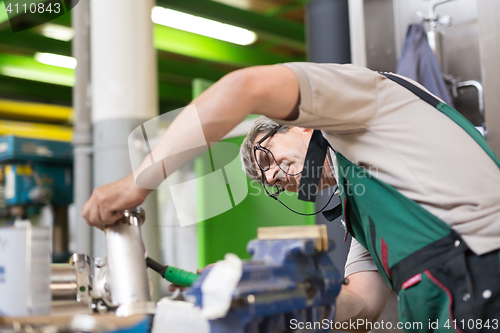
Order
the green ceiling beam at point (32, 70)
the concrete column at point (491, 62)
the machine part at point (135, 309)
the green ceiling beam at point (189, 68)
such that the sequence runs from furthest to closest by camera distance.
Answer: the green ceiling beam at point (189, 68)
the green ceiling beam at point (32, 70)
the concrete column at point (491, 62)
the machine part at point (135, 309)

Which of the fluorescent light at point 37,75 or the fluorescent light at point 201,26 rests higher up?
the fluorescent light at point 201,26

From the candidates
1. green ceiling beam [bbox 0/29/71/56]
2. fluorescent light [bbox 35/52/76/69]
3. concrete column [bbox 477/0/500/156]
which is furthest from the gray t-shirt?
fluorescent light [bbox 35/52/76/69]

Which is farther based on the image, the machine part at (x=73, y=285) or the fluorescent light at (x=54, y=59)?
the fluorescent light at (x=54, y=59)

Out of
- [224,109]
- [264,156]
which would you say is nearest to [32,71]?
[264,156]

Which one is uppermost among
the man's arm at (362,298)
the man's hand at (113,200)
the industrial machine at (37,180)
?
the industrial machine at (37,180)

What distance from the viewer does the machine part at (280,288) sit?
0.76 meters

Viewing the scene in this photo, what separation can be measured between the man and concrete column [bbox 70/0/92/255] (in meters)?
2.05

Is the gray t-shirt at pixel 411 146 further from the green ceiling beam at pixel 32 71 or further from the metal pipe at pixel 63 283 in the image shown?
the green ceiling beam at pixel 32 71

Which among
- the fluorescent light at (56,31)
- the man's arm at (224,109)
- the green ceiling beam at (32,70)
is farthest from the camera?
the green ceiling beam at (32,70)

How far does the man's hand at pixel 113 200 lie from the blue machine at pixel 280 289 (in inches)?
8.7

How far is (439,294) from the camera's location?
3.34 feet

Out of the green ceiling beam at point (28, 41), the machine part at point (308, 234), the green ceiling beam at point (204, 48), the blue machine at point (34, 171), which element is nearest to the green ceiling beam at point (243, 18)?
the green ceiling beam at point (204, 48)

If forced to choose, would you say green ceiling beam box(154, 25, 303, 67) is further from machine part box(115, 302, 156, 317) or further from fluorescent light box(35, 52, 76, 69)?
machine part box(115, 302, 156, 317)

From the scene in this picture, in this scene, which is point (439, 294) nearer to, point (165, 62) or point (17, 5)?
point (17, 5)
